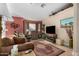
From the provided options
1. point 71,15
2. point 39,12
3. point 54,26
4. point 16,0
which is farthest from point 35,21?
point 71,15

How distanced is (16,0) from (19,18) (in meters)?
0.32

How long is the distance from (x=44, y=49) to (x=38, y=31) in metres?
0.34

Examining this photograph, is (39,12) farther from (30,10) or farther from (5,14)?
(5,14)

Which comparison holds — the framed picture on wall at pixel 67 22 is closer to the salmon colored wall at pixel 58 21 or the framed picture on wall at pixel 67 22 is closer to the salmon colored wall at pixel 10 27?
the salmon colored wall at pixel 58 21

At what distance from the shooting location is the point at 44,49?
237 centimetres

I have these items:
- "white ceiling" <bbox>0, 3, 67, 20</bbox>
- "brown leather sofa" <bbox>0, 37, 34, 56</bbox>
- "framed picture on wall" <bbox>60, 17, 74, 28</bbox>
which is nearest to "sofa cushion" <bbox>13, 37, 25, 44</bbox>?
"brown leather sofa" <bbox>0, 37, 34, 56</bbox>

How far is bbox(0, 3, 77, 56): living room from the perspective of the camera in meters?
2.29

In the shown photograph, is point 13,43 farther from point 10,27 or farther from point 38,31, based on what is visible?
point 38,31

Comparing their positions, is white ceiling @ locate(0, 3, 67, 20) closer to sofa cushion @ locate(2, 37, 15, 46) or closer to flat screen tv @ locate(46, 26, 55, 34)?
flat screen tv @ locate(46, 26, 55, 34)

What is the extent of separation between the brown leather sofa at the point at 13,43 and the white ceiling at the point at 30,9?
0.44 m

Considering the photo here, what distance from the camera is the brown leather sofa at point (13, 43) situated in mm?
2295

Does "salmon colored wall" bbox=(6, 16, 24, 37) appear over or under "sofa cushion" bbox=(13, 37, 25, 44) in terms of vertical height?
over

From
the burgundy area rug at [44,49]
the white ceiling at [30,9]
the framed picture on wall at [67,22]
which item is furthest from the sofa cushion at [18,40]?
the framed picture on wall at [67,22]

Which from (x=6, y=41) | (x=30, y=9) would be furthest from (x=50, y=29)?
(x=6, y=41)
